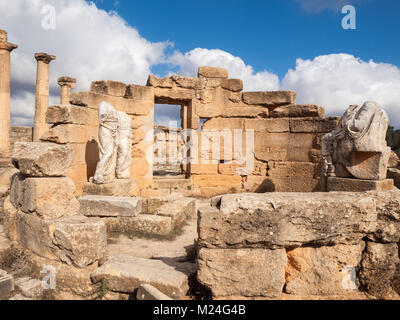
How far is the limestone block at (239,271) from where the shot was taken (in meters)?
2.53

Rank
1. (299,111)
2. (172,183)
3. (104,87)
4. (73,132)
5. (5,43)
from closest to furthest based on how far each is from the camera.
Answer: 1. (73,132)
2. (104,87)
3. (299,111)
4. (172,183)
5. (5,43)

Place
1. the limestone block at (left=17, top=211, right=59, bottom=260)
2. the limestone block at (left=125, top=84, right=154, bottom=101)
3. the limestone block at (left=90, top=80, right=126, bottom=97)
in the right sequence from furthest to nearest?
the limestone block at (left=125, top=84, right=154, bottom=101), the limestone block at (left=90, top=80, right=126, bottom=97), the limestone block at (left=17, top=211, right=59, bottom=260)

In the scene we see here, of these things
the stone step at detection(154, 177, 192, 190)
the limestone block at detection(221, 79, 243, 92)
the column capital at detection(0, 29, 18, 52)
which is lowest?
the stone step at detection(154, 177, 192, 190)

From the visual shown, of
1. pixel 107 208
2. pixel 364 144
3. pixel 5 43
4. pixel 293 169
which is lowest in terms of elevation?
pixel 107 208

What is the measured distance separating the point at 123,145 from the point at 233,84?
3995mm

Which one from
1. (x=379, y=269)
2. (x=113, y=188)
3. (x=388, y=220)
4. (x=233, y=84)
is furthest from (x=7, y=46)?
(x=379, y=269)

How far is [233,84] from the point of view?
29.0 feet

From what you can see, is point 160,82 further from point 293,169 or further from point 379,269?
point 379,269

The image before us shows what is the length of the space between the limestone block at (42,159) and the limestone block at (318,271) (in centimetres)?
285

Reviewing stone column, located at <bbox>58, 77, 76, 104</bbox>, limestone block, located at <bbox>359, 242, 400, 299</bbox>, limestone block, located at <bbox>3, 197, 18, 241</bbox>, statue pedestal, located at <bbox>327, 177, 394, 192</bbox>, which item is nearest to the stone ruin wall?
statue pedestal, located at <bbox>327, 177, 394, 192</bbox>

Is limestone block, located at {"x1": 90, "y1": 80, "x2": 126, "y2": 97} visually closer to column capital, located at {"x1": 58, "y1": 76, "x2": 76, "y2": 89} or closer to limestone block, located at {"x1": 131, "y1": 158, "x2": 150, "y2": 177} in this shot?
limestone block, located at {"x1": 131, "y1": 158, "x2": 150, "y2": 177}

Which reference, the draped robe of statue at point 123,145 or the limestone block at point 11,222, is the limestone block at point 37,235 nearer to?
the limestone block at point 11,222

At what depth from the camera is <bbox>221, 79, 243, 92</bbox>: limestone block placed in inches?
348
